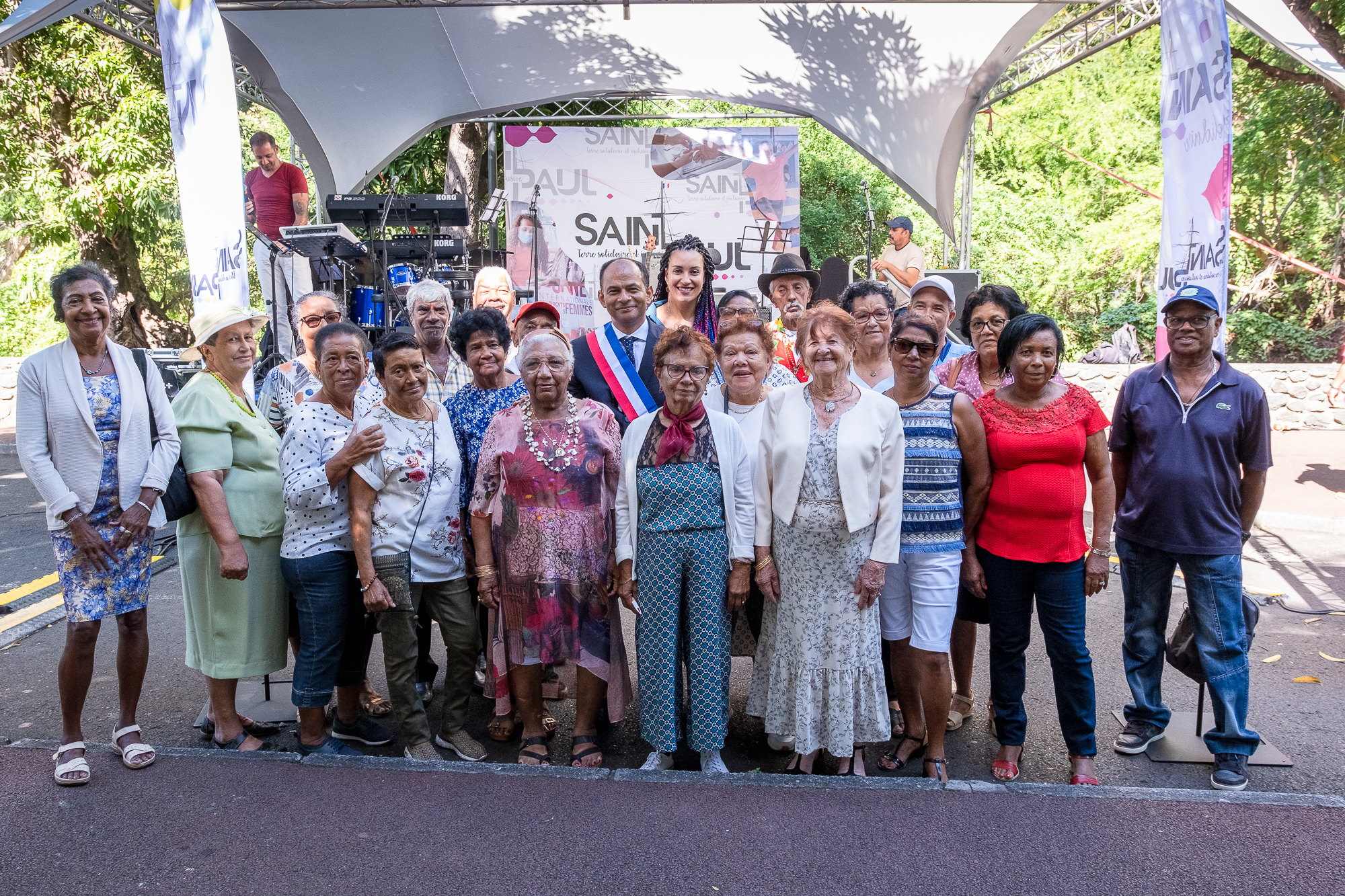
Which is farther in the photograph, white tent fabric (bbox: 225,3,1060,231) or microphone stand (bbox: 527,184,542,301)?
microphone stand (bbox: 527,184,542,301)

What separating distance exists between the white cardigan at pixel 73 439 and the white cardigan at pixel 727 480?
1651mm

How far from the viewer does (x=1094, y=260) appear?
2114 cm

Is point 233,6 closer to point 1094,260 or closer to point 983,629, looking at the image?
point 983,629

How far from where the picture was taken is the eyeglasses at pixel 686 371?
3.41 meters

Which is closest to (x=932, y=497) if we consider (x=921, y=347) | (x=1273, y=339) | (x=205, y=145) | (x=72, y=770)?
(x=921, y=347)

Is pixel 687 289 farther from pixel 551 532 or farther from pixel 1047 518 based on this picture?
pixel 1047 518

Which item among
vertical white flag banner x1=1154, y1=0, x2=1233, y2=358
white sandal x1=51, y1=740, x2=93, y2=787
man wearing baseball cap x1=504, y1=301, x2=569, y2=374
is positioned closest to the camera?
white sandal x1=51, y1=740, x2=93, y2=787

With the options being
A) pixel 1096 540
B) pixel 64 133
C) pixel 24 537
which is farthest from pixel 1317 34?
pixel 64 133

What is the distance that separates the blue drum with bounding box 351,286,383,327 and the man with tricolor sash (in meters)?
4.64

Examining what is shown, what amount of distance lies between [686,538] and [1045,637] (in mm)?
1387

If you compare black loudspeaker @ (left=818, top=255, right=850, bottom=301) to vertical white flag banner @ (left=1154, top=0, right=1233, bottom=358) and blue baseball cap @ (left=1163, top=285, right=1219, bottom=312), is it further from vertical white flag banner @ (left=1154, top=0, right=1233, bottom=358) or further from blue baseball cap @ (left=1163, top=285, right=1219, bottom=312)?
blue baseball cap @ (left=1163, top=285, right=1219, bottom=312)

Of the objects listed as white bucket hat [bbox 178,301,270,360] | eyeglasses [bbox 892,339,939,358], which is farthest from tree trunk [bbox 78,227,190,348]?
eyeglasses [bbox 892,339,939,358]

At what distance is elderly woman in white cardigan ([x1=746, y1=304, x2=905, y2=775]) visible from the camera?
3.37 metres

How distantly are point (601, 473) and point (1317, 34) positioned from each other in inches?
396
